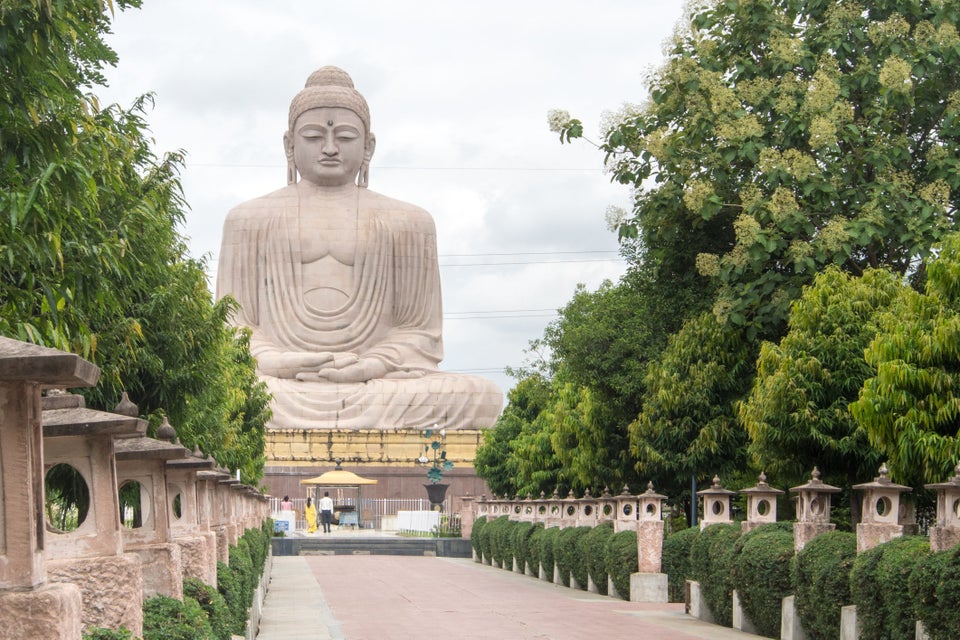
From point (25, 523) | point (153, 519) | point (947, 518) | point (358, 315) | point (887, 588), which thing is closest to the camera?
point (25, 523)

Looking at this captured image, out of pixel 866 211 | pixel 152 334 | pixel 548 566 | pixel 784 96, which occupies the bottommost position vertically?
pixel 548 566

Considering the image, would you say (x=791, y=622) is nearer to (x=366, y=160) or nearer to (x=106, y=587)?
(x=106, y=587)

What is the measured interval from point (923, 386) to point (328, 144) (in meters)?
31.9

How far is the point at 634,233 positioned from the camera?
20.4 metres

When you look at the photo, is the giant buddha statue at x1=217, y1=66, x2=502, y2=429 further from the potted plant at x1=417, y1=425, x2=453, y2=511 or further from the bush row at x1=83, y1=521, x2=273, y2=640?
the bush row at x1=83, y1=521, x2=273, y2=640

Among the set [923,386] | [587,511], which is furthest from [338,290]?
[923,386]

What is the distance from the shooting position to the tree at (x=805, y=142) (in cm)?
1805

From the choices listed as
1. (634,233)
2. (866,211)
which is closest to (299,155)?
(634,233)

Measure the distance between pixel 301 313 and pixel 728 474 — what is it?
24933 millimetres

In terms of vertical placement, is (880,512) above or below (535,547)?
above

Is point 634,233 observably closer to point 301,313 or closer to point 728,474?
point 728,474

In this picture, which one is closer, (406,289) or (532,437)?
(532,437)

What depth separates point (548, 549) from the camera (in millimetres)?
25141

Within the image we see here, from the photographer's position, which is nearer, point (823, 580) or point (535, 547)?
point (823, 580)
